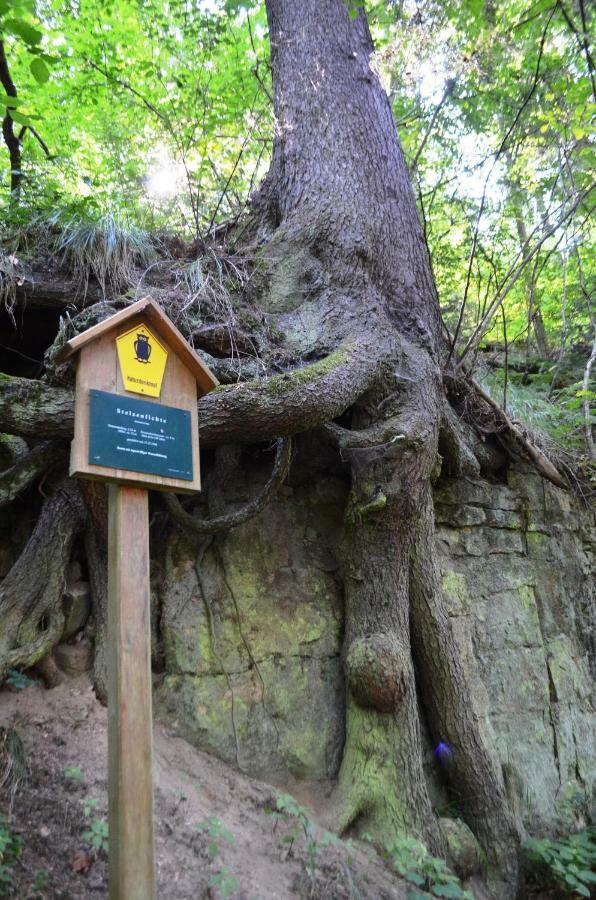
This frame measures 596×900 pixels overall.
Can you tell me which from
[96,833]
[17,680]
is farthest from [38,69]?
[96,833]

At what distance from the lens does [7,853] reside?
2.73 m

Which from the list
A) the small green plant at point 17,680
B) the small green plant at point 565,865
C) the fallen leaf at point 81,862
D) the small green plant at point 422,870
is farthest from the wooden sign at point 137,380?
the small green plant at point 565,865

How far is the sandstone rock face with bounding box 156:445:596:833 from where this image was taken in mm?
3971

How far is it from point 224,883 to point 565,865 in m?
2.59

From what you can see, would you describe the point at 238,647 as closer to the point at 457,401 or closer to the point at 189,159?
the point at 457,401

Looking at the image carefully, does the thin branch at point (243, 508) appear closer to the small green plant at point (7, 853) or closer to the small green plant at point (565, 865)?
the small green plant at point (7, 853)

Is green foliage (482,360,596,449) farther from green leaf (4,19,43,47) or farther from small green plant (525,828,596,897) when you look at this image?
green leaf (4,19,43,47)

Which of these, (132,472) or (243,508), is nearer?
(132,472)

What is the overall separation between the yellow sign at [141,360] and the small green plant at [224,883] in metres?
2.16

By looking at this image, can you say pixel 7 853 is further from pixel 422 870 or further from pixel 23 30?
pixel 23 30

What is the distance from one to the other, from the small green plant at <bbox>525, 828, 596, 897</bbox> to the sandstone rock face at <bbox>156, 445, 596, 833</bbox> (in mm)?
272

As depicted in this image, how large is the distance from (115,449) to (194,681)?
6.97 feet

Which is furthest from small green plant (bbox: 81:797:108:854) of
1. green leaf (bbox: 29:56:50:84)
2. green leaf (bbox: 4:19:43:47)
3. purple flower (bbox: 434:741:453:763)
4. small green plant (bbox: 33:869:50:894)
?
green leaf (bbox: 4:19:43:47)

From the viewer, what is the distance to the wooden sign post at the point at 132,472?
2.16 metres
